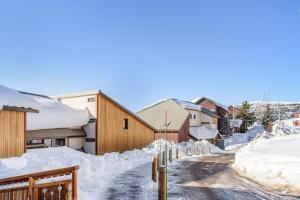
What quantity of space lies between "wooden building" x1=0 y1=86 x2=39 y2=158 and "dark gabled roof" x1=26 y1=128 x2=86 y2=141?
169 inches

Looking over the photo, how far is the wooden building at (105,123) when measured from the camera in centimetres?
2739

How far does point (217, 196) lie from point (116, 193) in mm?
4353

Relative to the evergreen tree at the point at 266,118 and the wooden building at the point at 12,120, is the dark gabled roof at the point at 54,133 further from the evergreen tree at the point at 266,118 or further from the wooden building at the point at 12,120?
the evergreen tree at the point at 266,118

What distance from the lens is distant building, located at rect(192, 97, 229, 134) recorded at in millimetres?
72688

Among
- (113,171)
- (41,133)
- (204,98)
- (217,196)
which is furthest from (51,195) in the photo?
(204,98)

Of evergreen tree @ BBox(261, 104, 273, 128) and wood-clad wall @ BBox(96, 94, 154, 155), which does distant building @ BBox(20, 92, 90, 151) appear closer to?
wood-clad wall @ BBox(96, 94, 154, 155)

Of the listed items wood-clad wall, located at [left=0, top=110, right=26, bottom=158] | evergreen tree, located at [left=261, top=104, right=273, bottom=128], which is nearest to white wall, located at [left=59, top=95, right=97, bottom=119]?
wood-clad wall, located at [left=0, top=110, right=26, bottom=158]

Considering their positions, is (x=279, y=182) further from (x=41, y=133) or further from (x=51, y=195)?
(x=41, y=133)

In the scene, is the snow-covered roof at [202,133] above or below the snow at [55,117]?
below

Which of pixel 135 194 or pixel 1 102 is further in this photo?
pixel 1 102

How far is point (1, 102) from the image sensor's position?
16.4 metres

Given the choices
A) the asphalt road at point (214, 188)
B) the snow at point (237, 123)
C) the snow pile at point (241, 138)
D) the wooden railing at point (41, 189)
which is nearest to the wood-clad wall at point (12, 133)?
the wooden railing at point (41, 189)

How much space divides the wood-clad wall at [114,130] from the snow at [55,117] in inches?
61.6

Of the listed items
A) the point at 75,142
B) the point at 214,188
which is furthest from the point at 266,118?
the point at 214,188
